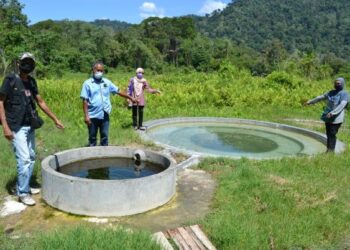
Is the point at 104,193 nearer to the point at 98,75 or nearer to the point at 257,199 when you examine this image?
the point at 257,199

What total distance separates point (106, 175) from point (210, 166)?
74.2 inches

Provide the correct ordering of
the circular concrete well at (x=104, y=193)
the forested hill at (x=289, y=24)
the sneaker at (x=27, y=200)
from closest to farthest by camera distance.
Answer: the circular concrete well at (x=104, y=193) → the sneaker at (x=27, y=200) → the forested hill at (x=289, y=24)

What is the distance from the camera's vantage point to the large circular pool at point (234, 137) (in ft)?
29.8

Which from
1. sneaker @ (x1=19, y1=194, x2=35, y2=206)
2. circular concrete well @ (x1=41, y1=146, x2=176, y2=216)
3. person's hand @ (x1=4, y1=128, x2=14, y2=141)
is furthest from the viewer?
sneaker @ (x1=19, y1=194, x2=35, y2=206)

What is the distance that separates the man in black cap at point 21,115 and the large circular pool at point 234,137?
329cm

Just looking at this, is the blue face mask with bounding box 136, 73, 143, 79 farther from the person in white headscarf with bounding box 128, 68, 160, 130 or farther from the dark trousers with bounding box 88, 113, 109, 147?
the dark trousers with bounding box 88, 113, 109, 147

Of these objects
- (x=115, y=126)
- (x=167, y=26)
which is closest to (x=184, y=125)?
(x=115, y=126)

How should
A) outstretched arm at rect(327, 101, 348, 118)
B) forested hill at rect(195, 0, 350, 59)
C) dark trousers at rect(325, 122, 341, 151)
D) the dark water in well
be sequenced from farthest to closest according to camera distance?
1. forested hill at rect(195, 0, 350, 59)
2. dark trousers at rect(325, 122, 341, 151)
3. outstretched arm at rect(327, 101, 348, 118)
4. the dark water in well

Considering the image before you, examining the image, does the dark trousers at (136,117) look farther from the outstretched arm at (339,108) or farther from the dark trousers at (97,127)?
the outstretched arm at (339,108)

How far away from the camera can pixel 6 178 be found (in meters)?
6.27

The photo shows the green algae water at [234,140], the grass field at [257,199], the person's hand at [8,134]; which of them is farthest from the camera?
the green algae water at [234,140]

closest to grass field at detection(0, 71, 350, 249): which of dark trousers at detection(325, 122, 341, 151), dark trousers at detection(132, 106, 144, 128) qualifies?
dark trousers at detection(132, 106, 144, 128)

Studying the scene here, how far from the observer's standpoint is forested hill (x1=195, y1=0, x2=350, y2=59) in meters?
118

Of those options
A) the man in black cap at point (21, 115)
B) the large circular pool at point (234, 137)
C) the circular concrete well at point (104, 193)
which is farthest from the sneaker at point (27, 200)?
the large circular pool at point (234, 137)
